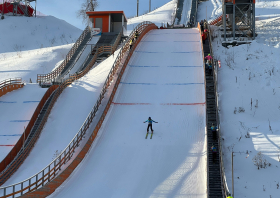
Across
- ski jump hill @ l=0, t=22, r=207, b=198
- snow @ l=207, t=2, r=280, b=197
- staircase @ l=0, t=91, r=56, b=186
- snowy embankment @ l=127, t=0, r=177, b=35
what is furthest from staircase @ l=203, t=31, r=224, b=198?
snowy embankment @ l=127, t=0, r=177, b=35

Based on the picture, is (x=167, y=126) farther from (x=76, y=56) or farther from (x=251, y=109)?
(x=76, y=56)

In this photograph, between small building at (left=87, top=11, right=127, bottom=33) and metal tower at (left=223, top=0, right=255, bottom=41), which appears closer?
metal tower at (left=223, top=0, right=255, bottom=41)

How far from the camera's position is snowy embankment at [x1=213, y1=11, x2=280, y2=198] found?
41.0 ft

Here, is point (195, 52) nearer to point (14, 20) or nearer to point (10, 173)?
point (10, 173)

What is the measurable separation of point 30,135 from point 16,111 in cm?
274

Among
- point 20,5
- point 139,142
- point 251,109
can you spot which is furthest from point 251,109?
point 20,5

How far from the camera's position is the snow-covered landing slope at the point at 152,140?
40.0ft

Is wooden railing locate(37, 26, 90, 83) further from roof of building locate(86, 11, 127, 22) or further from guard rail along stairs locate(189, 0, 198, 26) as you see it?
guard rail along stairs locate(189, 0, 198, 26)

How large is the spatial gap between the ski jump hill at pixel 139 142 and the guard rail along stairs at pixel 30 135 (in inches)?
67.4

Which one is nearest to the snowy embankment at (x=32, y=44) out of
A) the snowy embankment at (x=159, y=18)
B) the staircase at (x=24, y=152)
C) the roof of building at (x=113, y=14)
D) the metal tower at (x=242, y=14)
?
the roof of building at (x=113, y=14)

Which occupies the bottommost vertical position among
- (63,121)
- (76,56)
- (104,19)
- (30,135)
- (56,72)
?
(30,135)

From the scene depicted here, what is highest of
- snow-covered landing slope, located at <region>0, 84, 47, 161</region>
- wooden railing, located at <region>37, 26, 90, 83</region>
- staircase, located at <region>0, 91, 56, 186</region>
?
wooden railing, located at <region>37, 26, 90, 83</region>

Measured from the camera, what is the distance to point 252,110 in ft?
56.1

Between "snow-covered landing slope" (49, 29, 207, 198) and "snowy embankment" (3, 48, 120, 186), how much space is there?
186 cm
